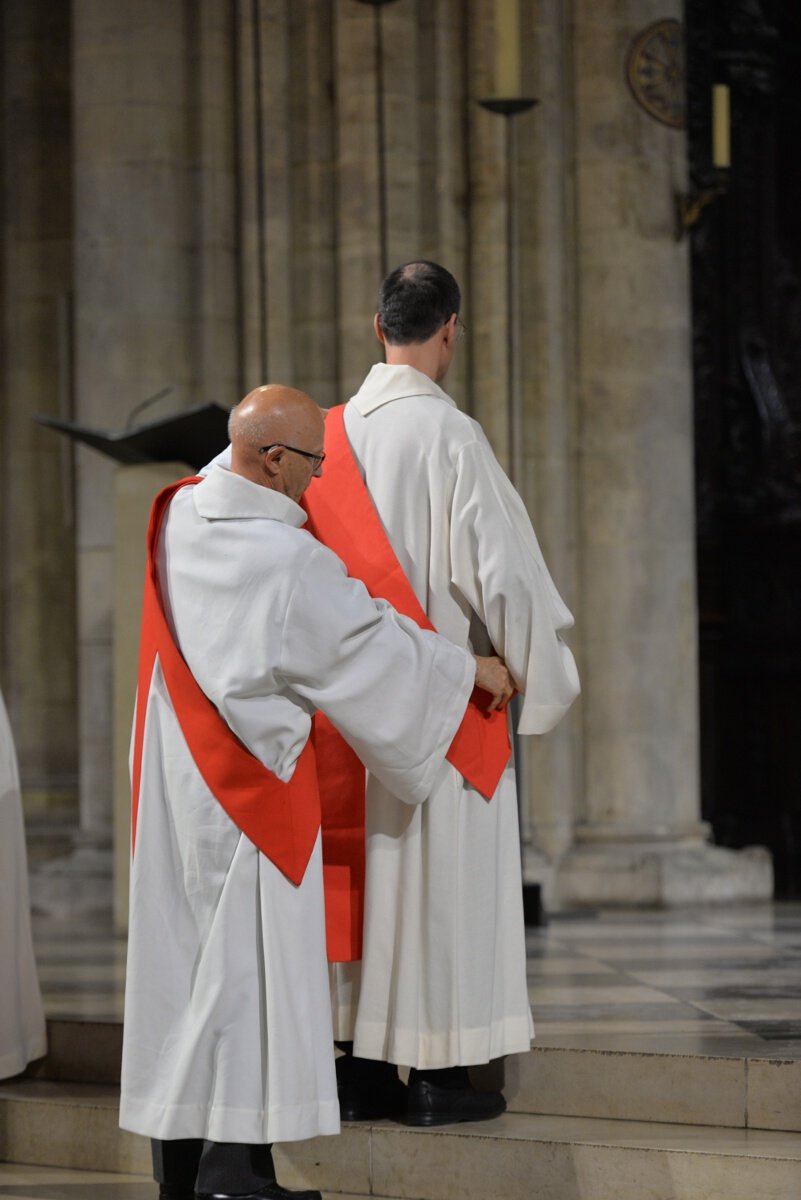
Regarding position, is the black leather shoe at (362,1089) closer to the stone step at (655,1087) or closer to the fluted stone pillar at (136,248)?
the stone step at (655,1087)

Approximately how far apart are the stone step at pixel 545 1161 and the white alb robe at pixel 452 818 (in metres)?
0.23

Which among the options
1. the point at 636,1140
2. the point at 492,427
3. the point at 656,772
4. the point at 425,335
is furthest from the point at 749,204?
the point at 636,1140

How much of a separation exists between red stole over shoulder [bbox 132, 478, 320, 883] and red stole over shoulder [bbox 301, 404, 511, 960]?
1.16ft

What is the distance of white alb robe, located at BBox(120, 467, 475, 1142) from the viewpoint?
378cm

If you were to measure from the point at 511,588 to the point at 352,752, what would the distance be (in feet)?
1.64

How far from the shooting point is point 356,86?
8141 mm

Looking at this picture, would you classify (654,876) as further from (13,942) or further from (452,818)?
(452,818)

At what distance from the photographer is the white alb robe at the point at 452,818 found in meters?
4.24

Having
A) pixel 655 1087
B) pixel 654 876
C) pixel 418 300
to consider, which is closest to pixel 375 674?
pixel 418 300

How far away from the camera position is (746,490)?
9594mm

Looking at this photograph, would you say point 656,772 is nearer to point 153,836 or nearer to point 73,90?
point 73,90

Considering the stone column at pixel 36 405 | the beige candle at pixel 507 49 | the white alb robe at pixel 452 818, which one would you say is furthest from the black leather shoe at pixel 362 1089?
the stone column at pixel 36 405

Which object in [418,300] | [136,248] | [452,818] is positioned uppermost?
[136,248]

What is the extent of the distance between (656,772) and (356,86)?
3.08m
